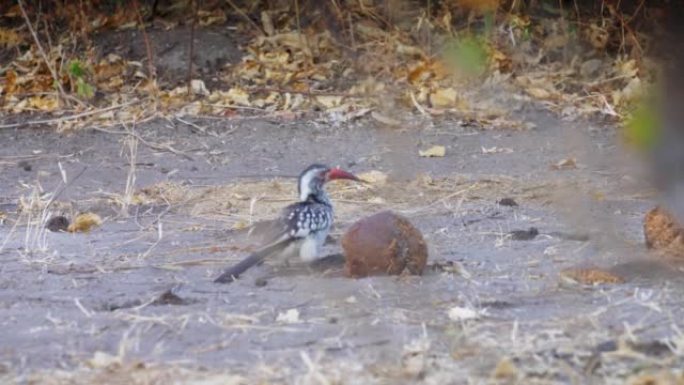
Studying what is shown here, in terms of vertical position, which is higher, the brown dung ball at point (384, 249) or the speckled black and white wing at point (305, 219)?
the brown dung ball at point (384, 249)

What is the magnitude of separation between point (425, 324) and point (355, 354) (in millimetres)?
457

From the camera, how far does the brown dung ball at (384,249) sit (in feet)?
21.7

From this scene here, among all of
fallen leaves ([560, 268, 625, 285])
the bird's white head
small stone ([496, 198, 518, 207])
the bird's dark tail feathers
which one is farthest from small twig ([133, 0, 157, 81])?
fallen leaves ([560, 268, 625, 285])

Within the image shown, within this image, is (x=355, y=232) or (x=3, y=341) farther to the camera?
(x=355, y=232)

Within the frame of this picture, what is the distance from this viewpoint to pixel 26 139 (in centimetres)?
1214

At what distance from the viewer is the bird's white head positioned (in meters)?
7.71

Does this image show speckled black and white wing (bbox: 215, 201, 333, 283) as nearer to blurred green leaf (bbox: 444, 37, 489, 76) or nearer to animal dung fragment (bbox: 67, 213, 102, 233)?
animal dung fragment (bbox: 67, 213, 102, 233)

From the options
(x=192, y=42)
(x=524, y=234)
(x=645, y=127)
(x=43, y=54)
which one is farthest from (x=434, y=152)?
(x=645, y=127)

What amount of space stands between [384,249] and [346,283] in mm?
247

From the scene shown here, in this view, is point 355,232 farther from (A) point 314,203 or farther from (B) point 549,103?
(B) point 549,103

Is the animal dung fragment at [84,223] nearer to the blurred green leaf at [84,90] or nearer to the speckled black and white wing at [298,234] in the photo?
the speckled black and white wing at [298,234]

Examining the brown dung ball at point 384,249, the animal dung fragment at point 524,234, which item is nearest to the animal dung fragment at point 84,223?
the brown dung ball at point 384,249

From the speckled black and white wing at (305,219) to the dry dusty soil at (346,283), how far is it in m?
0.20

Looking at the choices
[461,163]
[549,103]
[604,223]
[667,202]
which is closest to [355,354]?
[604,223]
